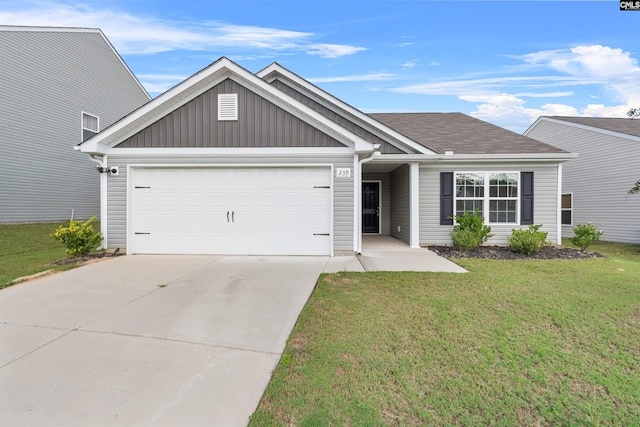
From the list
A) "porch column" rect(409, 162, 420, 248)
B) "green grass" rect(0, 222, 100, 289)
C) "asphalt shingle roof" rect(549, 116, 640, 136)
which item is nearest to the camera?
"green grass" rect(0, 222, 100, 289)

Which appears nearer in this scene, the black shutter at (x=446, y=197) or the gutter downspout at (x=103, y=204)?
A: the gutter downspout at (x=103, y=204)

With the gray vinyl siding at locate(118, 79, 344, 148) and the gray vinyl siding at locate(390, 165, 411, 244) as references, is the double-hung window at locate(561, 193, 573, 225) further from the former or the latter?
the gray vinyl siding at locate(118, 79, 344, 148)

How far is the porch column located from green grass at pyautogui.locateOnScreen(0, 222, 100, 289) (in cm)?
874

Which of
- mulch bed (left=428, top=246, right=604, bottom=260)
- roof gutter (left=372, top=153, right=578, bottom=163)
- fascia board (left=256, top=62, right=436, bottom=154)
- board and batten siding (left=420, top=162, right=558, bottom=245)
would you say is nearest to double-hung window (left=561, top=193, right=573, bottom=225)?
board and batten siding (left=420, top=162, right=558, bottom=245)

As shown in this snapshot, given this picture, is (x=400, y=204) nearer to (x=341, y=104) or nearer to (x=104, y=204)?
(x=341, y=104)

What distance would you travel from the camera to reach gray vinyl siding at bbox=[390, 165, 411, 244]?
10.5m

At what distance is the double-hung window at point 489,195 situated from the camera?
32.7 feet

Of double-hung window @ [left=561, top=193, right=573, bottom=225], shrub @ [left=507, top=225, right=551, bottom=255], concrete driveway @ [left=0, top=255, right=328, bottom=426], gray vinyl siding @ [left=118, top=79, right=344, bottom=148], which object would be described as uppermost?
gray vinyl siding @ [left=118, top=79, right=344, bottom=148]

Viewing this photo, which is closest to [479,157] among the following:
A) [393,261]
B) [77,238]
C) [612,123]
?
[393,261]

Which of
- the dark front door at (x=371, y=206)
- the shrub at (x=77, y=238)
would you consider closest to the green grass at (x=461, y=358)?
the shrub at (x=77, y=238)

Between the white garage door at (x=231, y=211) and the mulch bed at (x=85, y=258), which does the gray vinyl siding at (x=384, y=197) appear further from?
the mulch bed at (x=85, y=258)

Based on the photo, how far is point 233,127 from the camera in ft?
27.1

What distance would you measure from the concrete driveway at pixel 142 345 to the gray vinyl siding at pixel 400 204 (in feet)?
18.0

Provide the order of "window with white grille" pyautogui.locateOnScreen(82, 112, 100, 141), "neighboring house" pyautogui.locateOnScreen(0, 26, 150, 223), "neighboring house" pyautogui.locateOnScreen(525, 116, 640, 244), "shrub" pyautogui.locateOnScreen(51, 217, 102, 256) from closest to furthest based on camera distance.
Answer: "shrub" pyautogui.locateOnScreen(51, 217, 102, 256) → "neighboring house" pyautogui.locateOnScreen(0, 26, 150, 223) → "neighboring house" pyautogui.locateOnScreen(525, 116, 640, 244) → "window with white grille" pyautogui.locateOnScreen(82, 112, 100, 141)
